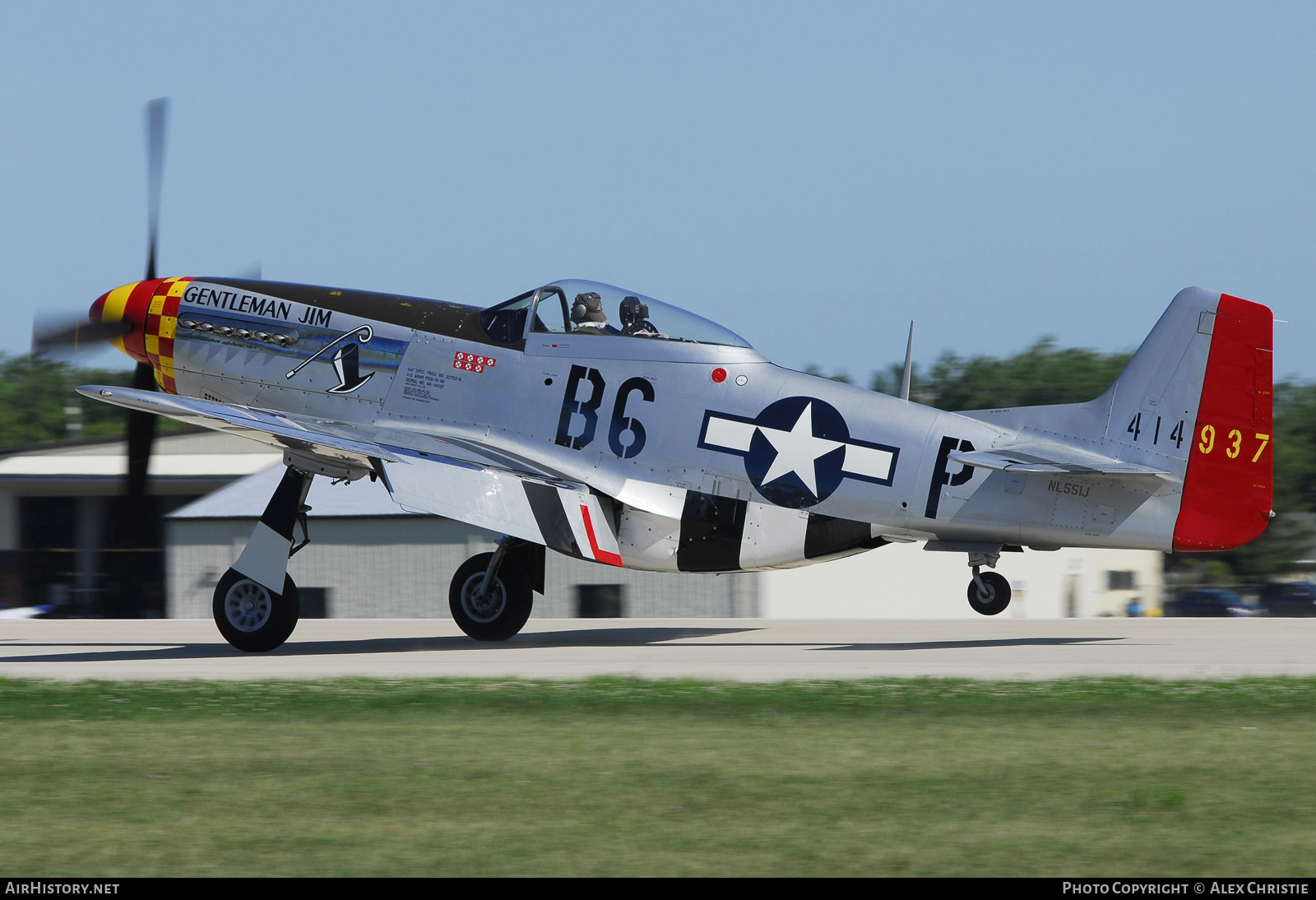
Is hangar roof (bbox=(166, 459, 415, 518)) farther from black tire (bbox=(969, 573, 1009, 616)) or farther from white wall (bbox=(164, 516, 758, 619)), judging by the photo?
black tire (bbox=(969, 573, 1009, 616))

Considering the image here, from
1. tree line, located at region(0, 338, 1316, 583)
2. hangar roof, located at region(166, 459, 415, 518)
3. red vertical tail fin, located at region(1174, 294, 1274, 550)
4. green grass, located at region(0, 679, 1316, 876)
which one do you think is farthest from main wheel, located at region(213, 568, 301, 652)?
tree line, located at region(0, 338, 1316, 583)

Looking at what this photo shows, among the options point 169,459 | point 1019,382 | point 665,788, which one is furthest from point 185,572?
point 1019,382

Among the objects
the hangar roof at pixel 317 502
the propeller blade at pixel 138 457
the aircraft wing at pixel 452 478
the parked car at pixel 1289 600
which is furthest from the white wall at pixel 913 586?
the propeller blade at pixel 138 457

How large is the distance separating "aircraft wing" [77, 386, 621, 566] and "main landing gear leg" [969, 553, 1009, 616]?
3.58 meters

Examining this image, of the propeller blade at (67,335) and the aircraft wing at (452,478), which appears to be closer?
the aircraft wing at (452,478)

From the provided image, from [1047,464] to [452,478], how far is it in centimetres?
573

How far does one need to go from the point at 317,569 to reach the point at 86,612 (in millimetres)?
11405

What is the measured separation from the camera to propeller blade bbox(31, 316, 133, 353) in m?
16.5

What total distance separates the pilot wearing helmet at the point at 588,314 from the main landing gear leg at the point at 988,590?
4.59 m

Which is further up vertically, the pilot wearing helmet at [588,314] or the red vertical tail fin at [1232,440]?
the pilot wearing helmet at [588,314]

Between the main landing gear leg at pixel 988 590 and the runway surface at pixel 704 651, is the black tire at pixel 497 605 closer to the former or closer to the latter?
the runway surface at pixel 704 651

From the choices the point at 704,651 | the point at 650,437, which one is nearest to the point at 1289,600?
the point at 704,651

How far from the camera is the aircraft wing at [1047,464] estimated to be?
41.6 ft

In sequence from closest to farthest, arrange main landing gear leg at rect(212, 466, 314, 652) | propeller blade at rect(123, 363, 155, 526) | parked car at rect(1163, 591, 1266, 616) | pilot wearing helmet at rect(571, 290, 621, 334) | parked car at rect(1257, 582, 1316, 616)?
main landing gear leg at rect(212, 466, 314, 652) → pilot wearing helmet at rect(571, 290, 621, 334) → propeller blade at rect(123, 363, 155, 526) → parked car at rect(1163, 591, 1266, 616) → parked car at rect(1257, 582, 1316, 616)
